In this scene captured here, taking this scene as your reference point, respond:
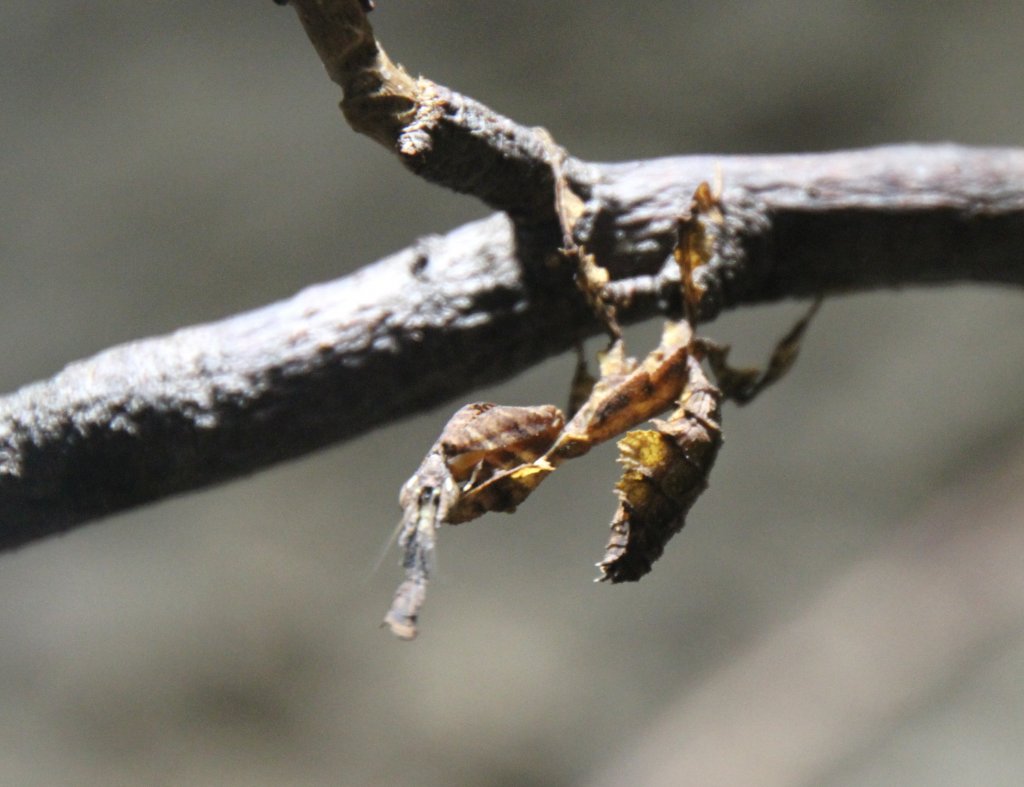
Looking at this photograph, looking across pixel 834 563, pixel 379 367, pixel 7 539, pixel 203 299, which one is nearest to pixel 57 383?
pixel 7 539

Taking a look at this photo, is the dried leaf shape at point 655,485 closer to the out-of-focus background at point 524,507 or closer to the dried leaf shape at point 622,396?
the dried leaf shape at point 622,396

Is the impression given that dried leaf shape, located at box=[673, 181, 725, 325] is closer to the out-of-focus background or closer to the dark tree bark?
the dark tree bark

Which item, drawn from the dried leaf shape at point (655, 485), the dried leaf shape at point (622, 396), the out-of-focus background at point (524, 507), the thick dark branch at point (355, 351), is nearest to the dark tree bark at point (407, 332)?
the thick dark branch at point (355, 351)

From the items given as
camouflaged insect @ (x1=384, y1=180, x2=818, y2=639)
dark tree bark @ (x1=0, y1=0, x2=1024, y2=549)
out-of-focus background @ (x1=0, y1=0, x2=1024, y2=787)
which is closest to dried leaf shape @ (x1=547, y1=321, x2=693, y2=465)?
camouflaged insect @ (x1=384, y1=180, x2=818, y2=639)

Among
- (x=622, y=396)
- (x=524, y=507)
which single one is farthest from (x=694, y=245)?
(x=524, y=507)

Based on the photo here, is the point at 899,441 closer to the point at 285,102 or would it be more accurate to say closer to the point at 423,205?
the point at 423,205

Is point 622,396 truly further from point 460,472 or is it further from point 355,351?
point 355,351
